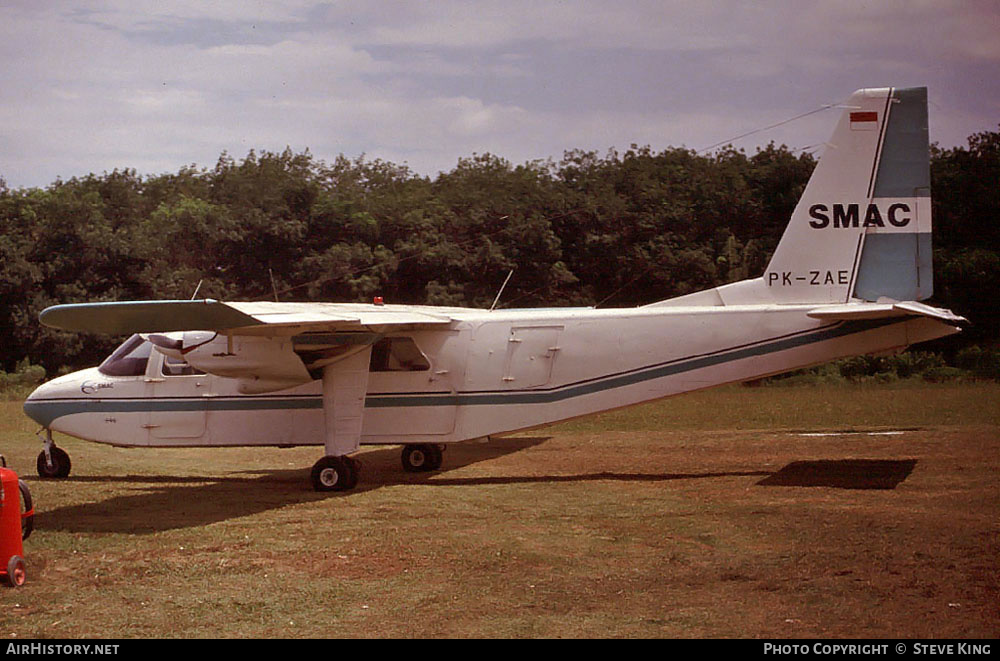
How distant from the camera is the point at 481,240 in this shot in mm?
29078

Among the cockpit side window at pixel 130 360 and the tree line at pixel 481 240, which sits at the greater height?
the tree line at pixel 481 240

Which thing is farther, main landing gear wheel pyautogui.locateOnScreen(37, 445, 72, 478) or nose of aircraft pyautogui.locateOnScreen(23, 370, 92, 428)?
main landing gear wheel pyautogui.locateOnScreen(37, 445, 72, 478)

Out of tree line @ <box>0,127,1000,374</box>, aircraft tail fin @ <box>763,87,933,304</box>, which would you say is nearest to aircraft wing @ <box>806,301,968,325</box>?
aircraft tail fin @ <box>763,87,933,304</box>

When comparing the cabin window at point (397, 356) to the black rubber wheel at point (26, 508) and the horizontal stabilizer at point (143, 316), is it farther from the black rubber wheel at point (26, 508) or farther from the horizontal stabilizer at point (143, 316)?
the black rubber wheel at point (26, 508)

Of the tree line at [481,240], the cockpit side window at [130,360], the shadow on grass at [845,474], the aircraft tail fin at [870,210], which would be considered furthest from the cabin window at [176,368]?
Result: the tree line at [481,240]

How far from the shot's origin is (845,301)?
14.2 m

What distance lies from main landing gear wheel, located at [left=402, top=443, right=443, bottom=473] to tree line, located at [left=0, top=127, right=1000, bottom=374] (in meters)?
12.0

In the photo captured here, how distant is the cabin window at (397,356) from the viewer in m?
15.2

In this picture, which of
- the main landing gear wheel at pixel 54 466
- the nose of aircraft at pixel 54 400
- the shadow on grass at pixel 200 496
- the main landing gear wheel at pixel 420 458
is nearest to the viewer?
the shadow on grass at pixel 200 496

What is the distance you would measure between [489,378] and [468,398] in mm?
414

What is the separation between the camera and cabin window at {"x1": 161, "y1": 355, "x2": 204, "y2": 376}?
1566 cm

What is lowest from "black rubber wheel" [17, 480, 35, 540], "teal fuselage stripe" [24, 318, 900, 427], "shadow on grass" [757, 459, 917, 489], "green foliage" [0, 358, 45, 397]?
"green foliage" [0, 358, 45, 397]

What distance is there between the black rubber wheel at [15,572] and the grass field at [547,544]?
188 millimetres

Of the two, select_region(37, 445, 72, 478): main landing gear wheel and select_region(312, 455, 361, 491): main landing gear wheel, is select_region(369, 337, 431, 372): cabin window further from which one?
select_region(37, 445, 72, 478): main landing gear wheel
